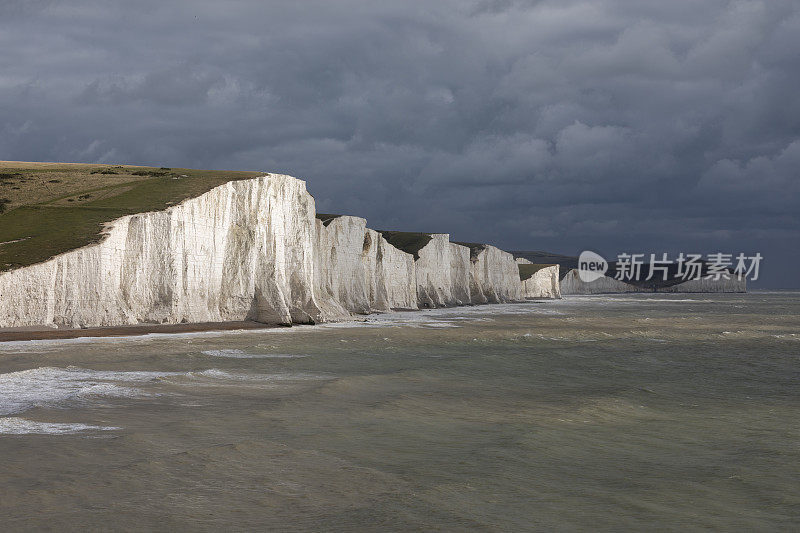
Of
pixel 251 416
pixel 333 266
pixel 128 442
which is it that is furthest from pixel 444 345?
pixel 333 266

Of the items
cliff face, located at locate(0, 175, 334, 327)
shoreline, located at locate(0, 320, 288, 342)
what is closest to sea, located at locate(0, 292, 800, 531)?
shoreline, located at locate(0, 320, 288, 342)

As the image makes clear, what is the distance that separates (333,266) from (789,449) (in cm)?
5720

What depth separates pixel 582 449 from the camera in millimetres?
11844

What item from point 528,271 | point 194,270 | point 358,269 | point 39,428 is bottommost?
point 39,428

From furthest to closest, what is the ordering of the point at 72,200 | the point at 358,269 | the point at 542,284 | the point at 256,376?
1. the point at 542,284
2. the point at 358,269
3. the point at 72,200
4. the point at 256,376

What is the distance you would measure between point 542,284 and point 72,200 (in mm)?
138131

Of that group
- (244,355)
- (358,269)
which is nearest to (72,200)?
(244,355)

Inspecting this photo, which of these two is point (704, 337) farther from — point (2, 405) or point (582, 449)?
point (2, 405)

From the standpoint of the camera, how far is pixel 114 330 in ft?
116

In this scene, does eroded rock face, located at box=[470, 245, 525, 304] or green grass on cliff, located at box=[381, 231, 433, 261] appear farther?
eroded rock face, located at box=[470, 245, 525, 304]

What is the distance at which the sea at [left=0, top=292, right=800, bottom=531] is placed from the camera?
8.32 metres

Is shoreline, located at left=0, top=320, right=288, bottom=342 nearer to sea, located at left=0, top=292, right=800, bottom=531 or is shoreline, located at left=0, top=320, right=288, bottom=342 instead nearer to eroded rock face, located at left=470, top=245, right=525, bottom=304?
sea, located at left=0, top=292, right=800, bottom=531

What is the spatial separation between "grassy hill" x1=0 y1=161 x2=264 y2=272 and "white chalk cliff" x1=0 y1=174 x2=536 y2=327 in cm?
101

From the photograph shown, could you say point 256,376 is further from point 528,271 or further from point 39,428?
point 528,271
